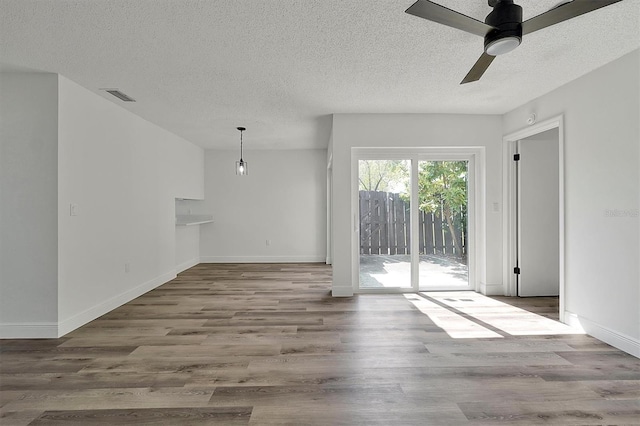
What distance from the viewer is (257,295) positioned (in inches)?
185

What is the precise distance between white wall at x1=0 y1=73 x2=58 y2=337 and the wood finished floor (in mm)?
321

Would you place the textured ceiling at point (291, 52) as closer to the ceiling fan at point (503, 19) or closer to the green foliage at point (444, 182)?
the ceiling fan at point (503, 19)

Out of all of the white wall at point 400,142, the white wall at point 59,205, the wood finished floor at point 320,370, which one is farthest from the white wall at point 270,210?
the wood finished floor at point 320,370

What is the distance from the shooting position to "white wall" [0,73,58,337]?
3.17 m

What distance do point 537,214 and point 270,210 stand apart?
513 cm

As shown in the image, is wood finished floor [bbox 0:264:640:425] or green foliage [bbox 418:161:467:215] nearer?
wood finished floor [bbox 0:264:640:425]

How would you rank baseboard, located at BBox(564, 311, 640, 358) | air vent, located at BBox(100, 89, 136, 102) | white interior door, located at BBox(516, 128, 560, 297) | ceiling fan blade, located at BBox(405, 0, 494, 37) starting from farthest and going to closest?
white interior door, located at BBox(516, 128, 560, 297) < air vent, located at BBox(100, 89, 136, 102) < baseboard, located at BBox(564, 311, 640, 358) < ceiling fan blade, located at BBox(405, 0, 494, 37)

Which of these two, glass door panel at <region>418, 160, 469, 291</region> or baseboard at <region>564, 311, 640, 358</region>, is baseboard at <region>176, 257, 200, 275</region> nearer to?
glass door panel at <region>418, 160, 469, 291</region>

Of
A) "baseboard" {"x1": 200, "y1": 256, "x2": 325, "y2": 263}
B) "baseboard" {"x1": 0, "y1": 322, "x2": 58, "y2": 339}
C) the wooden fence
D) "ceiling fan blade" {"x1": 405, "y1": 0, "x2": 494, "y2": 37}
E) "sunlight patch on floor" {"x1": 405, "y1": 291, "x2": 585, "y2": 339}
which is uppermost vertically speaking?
"ceiling fan blade" {"x1": 405, "y1": 0, "x2": 494, "y2": 37}

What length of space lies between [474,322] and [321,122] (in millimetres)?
3425

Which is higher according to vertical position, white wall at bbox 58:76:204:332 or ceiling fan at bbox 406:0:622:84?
ceiling fan at bbox 406:0:622:84

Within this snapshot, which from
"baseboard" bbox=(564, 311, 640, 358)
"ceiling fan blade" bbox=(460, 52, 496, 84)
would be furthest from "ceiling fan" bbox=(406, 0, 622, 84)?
"baseboard" bbox=(564, 311, 640, 358)

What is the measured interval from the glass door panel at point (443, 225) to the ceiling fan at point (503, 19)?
2962mm

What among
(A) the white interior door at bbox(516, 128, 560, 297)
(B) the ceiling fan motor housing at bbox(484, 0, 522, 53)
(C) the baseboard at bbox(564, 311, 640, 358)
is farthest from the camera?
(A) the white interior door at bbox(516, 128, 560, 297)
